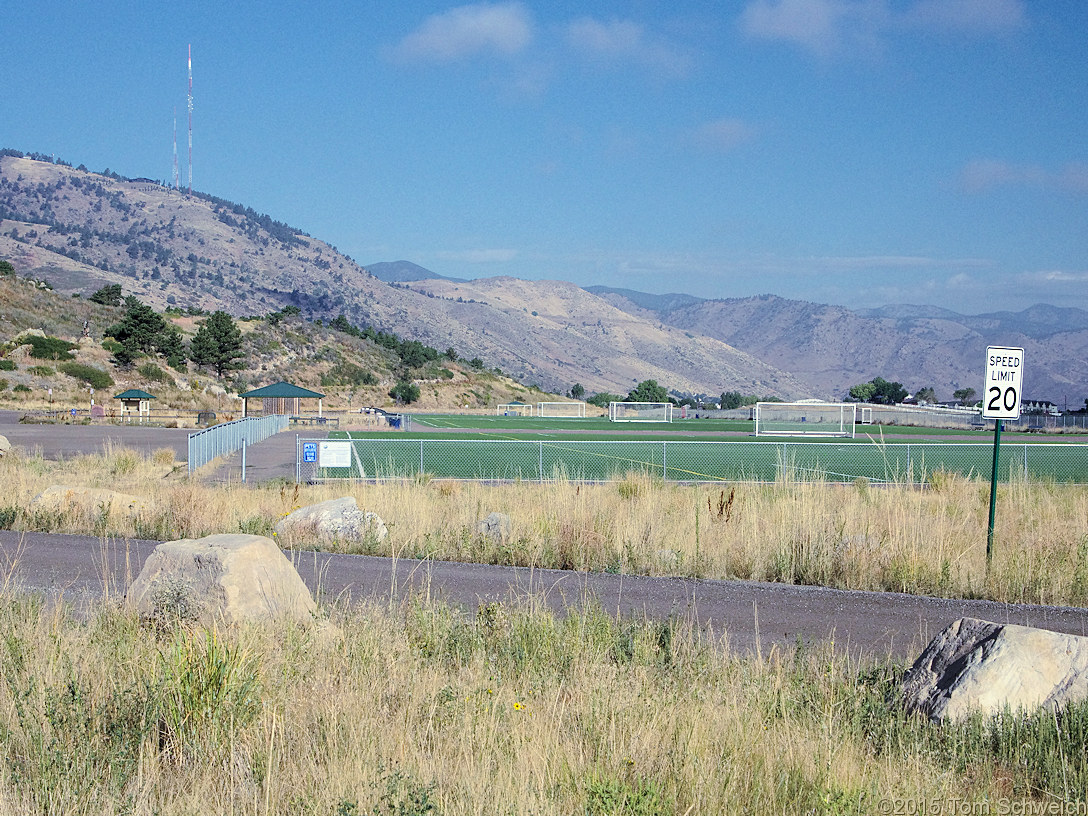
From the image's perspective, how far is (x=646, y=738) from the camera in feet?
16.0

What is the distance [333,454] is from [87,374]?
5980cm

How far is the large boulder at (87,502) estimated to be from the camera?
576 inches

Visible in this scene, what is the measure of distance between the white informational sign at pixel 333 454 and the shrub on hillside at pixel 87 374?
5848 cm

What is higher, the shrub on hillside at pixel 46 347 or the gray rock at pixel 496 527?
the shrub on hillside at pixel 46 347

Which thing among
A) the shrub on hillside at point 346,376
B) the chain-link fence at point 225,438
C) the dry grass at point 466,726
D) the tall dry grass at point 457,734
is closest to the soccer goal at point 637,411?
the shrub on hillside at point 346,376

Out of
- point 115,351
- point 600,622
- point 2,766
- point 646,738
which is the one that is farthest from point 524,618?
point 115,351

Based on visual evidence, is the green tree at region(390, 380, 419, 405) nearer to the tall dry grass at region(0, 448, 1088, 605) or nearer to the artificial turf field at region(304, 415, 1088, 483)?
the artificial turf field at region(304, 415, 1088, 483)

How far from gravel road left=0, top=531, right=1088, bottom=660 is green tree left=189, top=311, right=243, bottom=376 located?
72716mm

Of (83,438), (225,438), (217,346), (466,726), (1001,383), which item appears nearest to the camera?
(466,726)

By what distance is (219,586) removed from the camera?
22.5ft

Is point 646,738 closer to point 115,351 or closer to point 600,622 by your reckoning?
point 600,622

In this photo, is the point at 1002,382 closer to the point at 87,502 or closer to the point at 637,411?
the point at 87,502

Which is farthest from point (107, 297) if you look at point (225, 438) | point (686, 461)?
point (686, 461)

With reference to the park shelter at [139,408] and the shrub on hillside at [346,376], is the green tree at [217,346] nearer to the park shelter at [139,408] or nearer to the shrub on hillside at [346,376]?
the shrub on hillside at [346,376]
